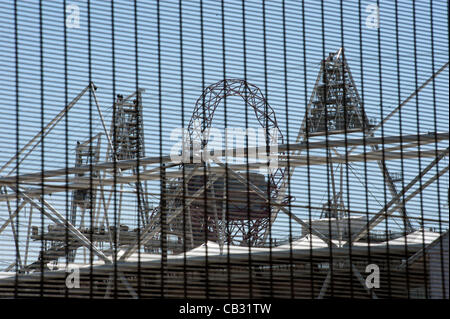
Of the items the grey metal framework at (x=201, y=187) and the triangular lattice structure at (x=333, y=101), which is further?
the triangular lattice structure at (x=333, y=101)

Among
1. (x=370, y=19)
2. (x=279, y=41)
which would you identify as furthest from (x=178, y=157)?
(x=370, y=19)

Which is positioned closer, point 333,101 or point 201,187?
point 201,187

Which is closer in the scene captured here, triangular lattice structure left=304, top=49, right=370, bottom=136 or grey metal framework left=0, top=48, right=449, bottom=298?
grey metal framework left=0, top=48, right=449, bottom=298

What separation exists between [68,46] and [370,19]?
5.05 m

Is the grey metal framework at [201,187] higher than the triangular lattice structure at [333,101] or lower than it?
lower

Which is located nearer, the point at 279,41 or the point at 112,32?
the point at 112,32

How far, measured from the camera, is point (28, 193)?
16.2m

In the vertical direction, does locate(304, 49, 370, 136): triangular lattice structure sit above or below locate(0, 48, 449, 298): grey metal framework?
above

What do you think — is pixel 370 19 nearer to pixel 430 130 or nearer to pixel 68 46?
pixel 430 130

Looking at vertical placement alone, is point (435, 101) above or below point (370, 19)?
below

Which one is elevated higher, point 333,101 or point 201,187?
point 333,101
